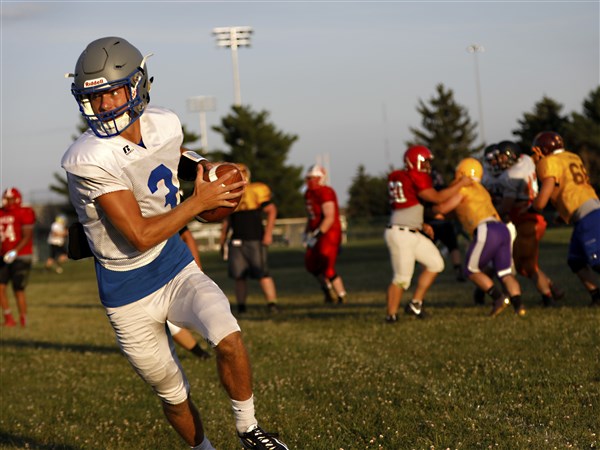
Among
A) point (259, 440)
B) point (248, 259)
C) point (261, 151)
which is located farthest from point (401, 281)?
point (261, 151)

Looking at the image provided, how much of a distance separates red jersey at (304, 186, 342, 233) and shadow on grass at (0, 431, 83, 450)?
8.84 meters

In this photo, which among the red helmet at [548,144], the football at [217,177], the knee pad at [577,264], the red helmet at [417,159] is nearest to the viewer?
the football at [217,177]

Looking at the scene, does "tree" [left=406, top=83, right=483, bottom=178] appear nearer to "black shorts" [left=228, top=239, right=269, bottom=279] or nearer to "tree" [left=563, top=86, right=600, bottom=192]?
"tree" [left=563, top=86, right=600, bottom=192]

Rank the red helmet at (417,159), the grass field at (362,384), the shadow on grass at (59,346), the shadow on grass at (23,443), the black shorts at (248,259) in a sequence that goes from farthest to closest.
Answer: the black shorts at (248,259) < the shadow on grass at (59,346) < the red helmet at (417,159) < the shadow on grass at (23,443) < the grass field at (362,384)

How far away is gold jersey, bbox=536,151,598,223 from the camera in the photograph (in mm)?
10234

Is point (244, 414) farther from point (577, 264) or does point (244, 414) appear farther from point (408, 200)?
point (577, 264)

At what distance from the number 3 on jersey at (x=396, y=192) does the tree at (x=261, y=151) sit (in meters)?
54.7

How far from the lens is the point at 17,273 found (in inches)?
604

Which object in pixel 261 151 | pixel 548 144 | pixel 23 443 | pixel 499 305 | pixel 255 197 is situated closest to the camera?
pixel 23 443

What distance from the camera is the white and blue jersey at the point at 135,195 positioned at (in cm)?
487

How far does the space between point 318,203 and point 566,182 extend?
592 centimetres

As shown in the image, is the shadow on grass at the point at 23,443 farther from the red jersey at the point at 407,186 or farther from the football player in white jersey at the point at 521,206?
the football player in white jersey at the point at 521,206

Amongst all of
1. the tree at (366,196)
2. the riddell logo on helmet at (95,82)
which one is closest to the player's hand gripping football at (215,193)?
the riddell logo on helmet at (95,82)

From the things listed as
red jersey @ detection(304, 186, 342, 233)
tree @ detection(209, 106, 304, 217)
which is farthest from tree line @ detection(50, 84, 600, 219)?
red jersey @ detection(304, 186, 342, 233)
